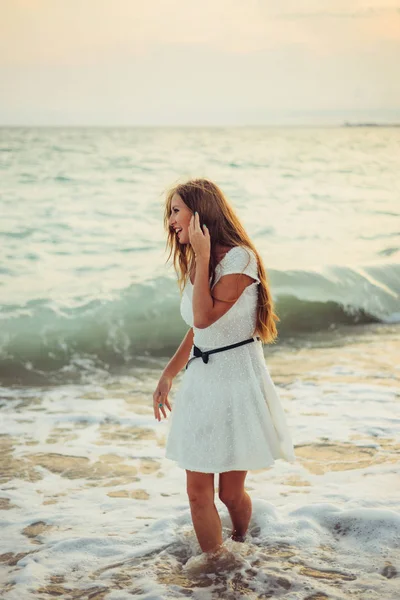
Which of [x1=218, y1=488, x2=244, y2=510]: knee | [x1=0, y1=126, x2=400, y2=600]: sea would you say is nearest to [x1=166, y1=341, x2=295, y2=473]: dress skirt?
[x1=218, y1=488, x2=244, y2=510]: knee

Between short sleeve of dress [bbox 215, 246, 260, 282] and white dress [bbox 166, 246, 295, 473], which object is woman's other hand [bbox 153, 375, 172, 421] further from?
short sleeve of dress [bbox 215, 246, 260, 282]

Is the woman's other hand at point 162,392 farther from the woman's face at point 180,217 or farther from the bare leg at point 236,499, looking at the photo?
the woman's face at point 180,217

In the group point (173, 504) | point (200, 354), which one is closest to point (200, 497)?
point (200, 354)

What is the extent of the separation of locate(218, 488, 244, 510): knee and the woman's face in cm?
117

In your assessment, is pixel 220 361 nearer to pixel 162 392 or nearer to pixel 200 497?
pixel 162 392

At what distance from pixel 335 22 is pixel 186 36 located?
15.9 feet

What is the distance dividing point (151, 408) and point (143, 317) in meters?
4.64

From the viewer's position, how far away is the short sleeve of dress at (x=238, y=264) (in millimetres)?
3393

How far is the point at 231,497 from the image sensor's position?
3.73m

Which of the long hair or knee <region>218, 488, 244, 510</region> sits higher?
the long hair

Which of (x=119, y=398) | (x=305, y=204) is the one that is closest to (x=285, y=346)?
(x=119, y=398)

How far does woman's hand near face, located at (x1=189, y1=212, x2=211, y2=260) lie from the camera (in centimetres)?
332

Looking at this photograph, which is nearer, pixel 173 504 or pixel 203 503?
pixel 203 503

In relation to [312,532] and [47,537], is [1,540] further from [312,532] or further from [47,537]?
[312,532]
